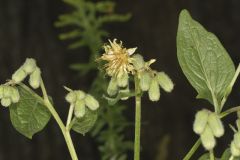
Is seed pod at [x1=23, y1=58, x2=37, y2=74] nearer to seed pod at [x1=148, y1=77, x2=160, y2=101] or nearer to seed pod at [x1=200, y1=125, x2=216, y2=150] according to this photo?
seed pod at [x1=148, y1=77, x2=160, y2=101]

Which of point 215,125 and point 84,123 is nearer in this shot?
point 215,125

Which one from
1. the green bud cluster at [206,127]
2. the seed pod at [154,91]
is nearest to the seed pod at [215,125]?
the green bud cluster at [206,127]

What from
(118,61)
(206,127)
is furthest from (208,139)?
(118,61)

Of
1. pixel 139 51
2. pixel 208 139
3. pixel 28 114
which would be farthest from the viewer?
pixel 139 51

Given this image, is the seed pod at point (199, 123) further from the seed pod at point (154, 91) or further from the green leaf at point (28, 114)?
the green leaf at point (28, 114)

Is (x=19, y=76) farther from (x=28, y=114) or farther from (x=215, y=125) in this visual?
(x=215, y=125)

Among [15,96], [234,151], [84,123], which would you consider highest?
[15,96]
